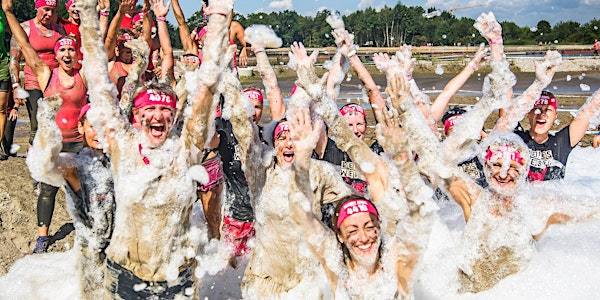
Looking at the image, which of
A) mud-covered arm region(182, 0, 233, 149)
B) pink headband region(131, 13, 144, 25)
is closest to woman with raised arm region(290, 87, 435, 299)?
mud-covered arm region(182, 0, 233, 149)

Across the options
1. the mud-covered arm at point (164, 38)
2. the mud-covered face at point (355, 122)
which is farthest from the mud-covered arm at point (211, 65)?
the mud-covered arm at point (164, 38)

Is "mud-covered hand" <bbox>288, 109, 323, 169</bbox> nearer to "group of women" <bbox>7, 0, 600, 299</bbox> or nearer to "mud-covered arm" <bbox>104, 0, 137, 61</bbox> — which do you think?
"group of women" <bbox>7, 0, 600, 299</bbox>

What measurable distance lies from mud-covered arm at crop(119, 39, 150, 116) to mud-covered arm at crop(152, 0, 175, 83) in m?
1.15

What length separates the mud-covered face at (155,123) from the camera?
291 centimetres

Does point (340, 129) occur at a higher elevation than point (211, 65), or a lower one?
lower

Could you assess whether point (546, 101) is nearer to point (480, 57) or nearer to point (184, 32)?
point (480, 57)

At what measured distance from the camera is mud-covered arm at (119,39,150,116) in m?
3.57

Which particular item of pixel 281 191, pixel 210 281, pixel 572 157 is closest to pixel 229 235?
pixel 210 281

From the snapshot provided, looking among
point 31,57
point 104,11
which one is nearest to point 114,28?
point 104,11

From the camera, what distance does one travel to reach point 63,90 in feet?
15.4

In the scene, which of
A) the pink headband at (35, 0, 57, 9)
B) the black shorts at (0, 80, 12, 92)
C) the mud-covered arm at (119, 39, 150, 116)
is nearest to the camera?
the mud-covered arm at (119, 39, 150, 116)

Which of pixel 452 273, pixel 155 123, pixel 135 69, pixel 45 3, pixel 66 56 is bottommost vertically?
pixel 452 273

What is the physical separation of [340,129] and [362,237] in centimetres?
68

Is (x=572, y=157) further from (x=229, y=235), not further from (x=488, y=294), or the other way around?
(x=229, y=235)
